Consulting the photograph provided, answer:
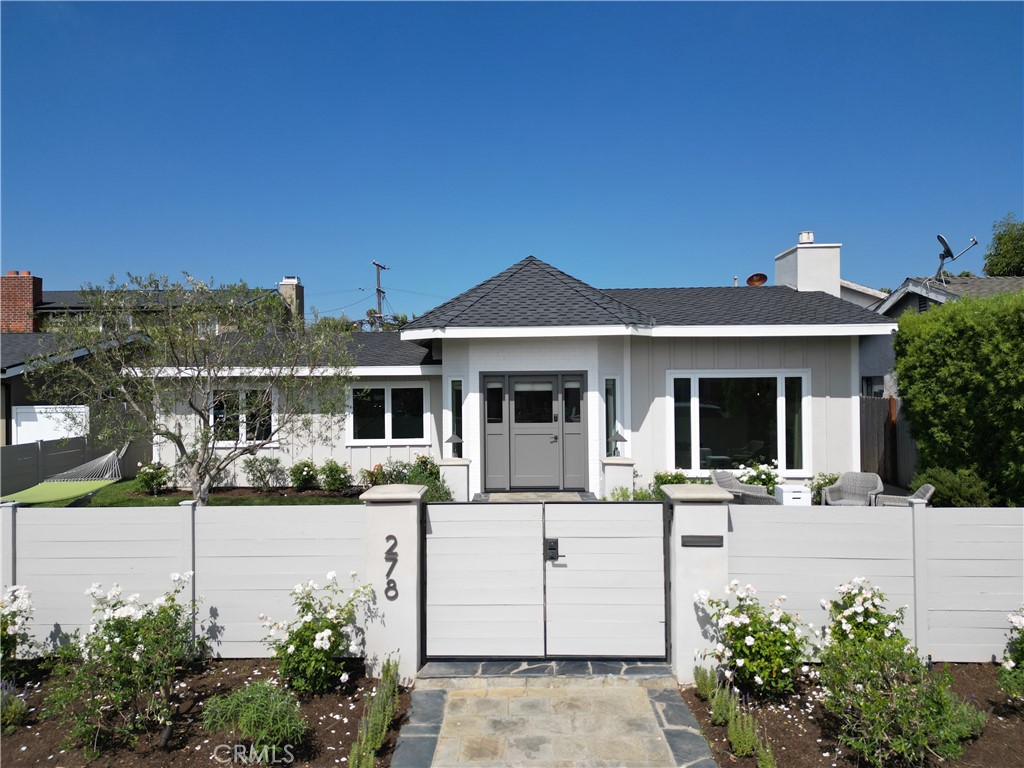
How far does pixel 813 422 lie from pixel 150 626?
33.6ft

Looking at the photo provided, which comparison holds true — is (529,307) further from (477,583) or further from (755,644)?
(755,644)

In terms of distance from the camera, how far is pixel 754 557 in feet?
15.4

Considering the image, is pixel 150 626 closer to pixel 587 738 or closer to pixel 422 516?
pixel 422 516

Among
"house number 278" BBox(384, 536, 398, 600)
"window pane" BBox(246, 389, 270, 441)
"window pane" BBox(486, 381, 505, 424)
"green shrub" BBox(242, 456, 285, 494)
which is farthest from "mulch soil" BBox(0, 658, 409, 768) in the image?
"green shrub" BBox(242, 456, 285, 494)

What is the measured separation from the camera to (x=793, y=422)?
1057 cm

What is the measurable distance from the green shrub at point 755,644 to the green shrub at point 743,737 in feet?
1.34

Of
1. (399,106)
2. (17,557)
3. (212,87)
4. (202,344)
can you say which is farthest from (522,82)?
(17,557)

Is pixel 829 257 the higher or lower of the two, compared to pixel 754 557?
higher

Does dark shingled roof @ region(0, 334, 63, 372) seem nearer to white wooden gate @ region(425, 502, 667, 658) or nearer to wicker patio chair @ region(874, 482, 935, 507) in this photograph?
white wooden gate @ region(425, 502, 667, 658)

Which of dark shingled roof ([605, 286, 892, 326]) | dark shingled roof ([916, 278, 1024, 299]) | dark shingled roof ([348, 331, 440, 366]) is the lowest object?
dark shingled roof ([348, 331, 440, 366])

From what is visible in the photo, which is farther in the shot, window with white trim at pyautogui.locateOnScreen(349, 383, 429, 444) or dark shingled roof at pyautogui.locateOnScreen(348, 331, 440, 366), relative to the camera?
window with white trim at pyautogui.locateOnScreen(349, 383, 429, 444)

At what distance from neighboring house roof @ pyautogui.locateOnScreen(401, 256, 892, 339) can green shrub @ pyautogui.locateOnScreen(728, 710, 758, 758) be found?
252 inches

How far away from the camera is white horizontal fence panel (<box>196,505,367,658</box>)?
4.80 meters

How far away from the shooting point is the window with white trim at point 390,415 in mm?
12984
